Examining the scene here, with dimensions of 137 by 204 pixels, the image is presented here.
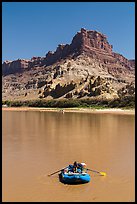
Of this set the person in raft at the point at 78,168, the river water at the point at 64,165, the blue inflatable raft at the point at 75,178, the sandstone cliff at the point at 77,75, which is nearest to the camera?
the river water at the point at 64,165

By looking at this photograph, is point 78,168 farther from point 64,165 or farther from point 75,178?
point 64,165

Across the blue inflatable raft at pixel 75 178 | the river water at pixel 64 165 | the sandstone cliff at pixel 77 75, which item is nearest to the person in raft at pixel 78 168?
the blue inflatable raft at pixel 75 178

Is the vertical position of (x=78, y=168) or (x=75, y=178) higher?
(x=78, y=168)

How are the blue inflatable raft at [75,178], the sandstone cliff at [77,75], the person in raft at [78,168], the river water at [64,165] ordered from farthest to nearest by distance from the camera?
the sandstone cliff at [77,75]
the person in raft at [78,168]
the blue inflatable raft at [75,178]
the river water at [64,165]

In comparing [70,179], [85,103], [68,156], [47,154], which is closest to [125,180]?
[70,179]

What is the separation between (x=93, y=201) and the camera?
376 inches

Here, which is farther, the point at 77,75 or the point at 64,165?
the point at 77,75

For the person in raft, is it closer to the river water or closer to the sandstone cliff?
the river water

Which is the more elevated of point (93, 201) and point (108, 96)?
point (108, 96)

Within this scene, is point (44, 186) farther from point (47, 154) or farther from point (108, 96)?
point (108, 96)

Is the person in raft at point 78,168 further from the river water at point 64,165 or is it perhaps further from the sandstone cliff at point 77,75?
the sandstone cliff at point 77,75

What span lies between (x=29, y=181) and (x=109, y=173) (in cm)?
379

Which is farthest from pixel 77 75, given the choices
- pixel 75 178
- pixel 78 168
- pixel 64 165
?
pixel 75 178

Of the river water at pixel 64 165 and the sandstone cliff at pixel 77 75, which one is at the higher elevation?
the sandstone cliff at pixel 77 75
